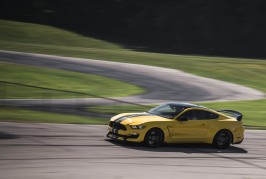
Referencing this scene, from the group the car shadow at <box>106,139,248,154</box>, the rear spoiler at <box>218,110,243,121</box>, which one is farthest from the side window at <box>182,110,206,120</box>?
the rear spoiler at <box>218,110,243,121</box>

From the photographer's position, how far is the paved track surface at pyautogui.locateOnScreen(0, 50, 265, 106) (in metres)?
35.0

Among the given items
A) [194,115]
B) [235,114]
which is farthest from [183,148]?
[235,114]

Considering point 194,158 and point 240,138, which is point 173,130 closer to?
point 194,158

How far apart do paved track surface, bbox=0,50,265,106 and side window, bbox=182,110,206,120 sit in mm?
11604

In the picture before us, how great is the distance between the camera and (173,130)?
1723 cm

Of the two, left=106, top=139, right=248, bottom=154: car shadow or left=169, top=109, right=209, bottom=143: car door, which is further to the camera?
left=169, top=109, right=209, bottom=143: car door

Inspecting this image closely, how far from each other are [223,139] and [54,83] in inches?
735

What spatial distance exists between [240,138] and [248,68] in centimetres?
3527

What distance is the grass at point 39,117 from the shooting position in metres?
21.7

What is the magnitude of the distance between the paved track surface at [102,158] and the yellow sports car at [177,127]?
32 centimetres

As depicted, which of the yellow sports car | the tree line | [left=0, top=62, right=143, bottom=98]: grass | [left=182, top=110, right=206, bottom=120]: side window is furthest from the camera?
the tree line

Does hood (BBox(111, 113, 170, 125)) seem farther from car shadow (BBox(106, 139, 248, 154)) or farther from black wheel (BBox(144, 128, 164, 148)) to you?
car shadow (BBox(106, 139, 248, 154))

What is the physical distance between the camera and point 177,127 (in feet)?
56.9

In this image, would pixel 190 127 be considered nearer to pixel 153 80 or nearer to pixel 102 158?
pixel 102 158
